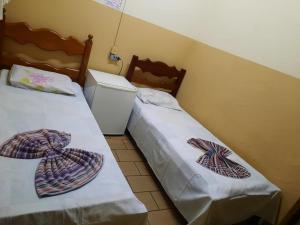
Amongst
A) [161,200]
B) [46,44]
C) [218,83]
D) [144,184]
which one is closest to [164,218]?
[161,200]

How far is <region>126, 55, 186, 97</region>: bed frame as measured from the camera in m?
2.84

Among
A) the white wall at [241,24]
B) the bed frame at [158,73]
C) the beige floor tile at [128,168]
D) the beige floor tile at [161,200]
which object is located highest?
the white wall at [241,24]

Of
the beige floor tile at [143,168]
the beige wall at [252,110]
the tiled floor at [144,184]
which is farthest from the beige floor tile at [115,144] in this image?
the beige wall at [252,110]

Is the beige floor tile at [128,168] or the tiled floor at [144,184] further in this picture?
the beige floor tile at [128,168]

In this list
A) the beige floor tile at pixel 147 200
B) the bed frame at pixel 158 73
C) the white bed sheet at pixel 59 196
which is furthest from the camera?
the bed frame at pixel 158 73

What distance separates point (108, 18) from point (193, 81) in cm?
128

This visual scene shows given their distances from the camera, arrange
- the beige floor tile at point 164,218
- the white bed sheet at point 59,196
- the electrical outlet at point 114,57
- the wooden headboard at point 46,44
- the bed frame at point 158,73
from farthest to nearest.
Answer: the bed frame at point 158,73, the electrical outlet at point 114,57, the wooden headboard at point 46,44, the beige floor tile at point 164,218, the white bed sheet at point 59,196

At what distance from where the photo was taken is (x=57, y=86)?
2.15 m

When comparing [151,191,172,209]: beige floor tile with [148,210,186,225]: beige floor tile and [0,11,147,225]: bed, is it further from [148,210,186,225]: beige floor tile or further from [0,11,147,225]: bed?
[0,11,147,225]: bed

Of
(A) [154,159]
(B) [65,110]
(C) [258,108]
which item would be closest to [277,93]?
(C) [258,108]

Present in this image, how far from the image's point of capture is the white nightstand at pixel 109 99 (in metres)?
2.38

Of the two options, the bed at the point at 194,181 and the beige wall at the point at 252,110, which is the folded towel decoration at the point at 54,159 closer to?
the bed at the point at 194,181

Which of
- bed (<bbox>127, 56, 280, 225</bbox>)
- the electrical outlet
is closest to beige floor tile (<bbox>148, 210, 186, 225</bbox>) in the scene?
bed (<bbox>127, 56, 280, 225</bbox>)

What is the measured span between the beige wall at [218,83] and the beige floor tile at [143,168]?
88 cm
